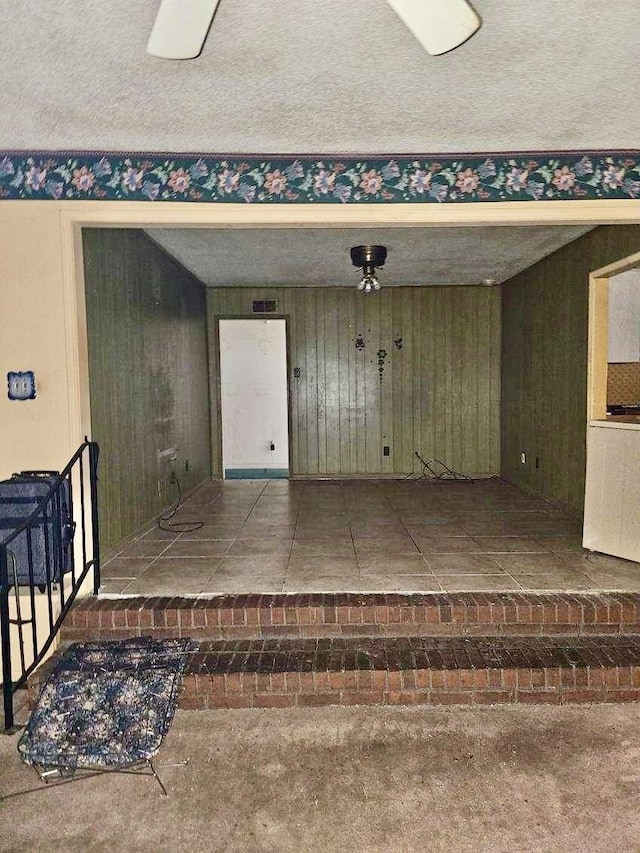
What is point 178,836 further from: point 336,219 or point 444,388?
point 444,388

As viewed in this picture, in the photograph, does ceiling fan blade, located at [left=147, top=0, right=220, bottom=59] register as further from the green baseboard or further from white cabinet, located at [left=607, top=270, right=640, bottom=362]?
the green baseboard

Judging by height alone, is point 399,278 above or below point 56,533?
above

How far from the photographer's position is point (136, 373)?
156 inches

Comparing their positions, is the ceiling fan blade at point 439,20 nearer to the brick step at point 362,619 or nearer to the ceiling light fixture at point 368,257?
the brick step at point 362,619

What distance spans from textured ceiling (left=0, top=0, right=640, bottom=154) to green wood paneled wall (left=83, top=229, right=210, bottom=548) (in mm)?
986

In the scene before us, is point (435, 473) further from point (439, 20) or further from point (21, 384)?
point (439, 20)

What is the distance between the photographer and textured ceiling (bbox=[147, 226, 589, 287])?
4191 mm

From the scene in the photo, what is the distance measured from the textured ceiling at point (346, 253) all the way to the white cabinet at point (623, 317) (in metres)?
0.53

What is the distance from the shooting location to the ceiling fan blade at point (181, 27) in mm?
1448

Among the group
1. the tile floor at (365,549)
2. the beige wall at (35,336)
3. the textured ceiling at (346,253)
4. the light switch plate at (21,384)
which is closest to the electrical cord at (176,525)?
the tile floor at (365,549)

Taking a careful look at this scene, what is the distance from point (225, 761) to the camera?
2.07 meters

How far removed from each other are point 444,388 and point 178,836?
542cm

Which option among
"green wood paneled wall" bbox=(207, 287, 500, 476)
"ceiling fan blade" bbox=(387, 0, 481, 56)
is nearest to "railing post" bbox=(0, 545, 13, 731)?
"ceiling fan blade" bbox=(387, 0, 481, 56)

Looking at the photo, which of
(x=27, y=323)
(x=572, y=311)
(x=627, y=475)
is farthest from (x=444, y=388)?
(x=27, y=323)
